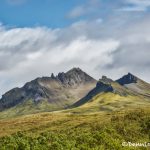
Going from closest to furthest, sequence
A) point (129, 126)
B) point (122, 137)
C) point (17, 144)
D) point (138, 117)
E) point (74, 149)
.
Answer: point (74, 149) < point (17, 144) < point (122, 137) < point (129, 126) < point (138, 117)

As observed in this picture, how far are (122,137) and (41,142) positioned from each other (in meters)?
23.6

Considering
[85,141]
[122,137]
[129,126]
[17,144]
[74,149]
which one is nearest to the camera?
[74,149]

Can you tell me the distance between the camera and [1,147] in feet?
275

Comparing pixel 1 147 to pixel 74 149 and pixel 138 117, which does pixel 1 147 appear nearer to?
pixel 74 149

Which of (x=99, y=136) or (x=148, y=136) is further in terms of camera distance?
(x=148, y=136)

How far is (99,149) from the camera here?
8362 centimetres

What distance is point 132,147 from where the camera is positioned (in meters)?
84.7

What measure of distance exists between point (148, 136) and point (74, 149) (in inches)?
1459

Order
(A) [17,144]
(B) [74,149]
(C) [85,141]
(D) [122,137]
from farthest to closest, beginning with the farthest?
(D) [122,137], (C) [85,141], (A) [17,144], (B) [74,149]

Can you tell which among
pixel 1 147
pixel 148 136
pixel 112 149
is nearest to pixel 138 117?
pixel 148 136

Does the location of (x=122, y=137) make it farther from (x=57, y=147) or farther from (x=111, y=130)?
(x=57, y=147)

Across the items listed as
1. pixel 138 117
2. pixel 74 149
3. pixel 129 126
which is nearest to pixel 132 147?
pixel 74 149

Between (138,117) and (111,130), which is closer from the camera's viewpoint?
(111,130)

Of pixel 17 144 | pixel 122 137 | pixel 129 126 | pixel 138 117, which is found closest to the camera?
pixel 17 144
